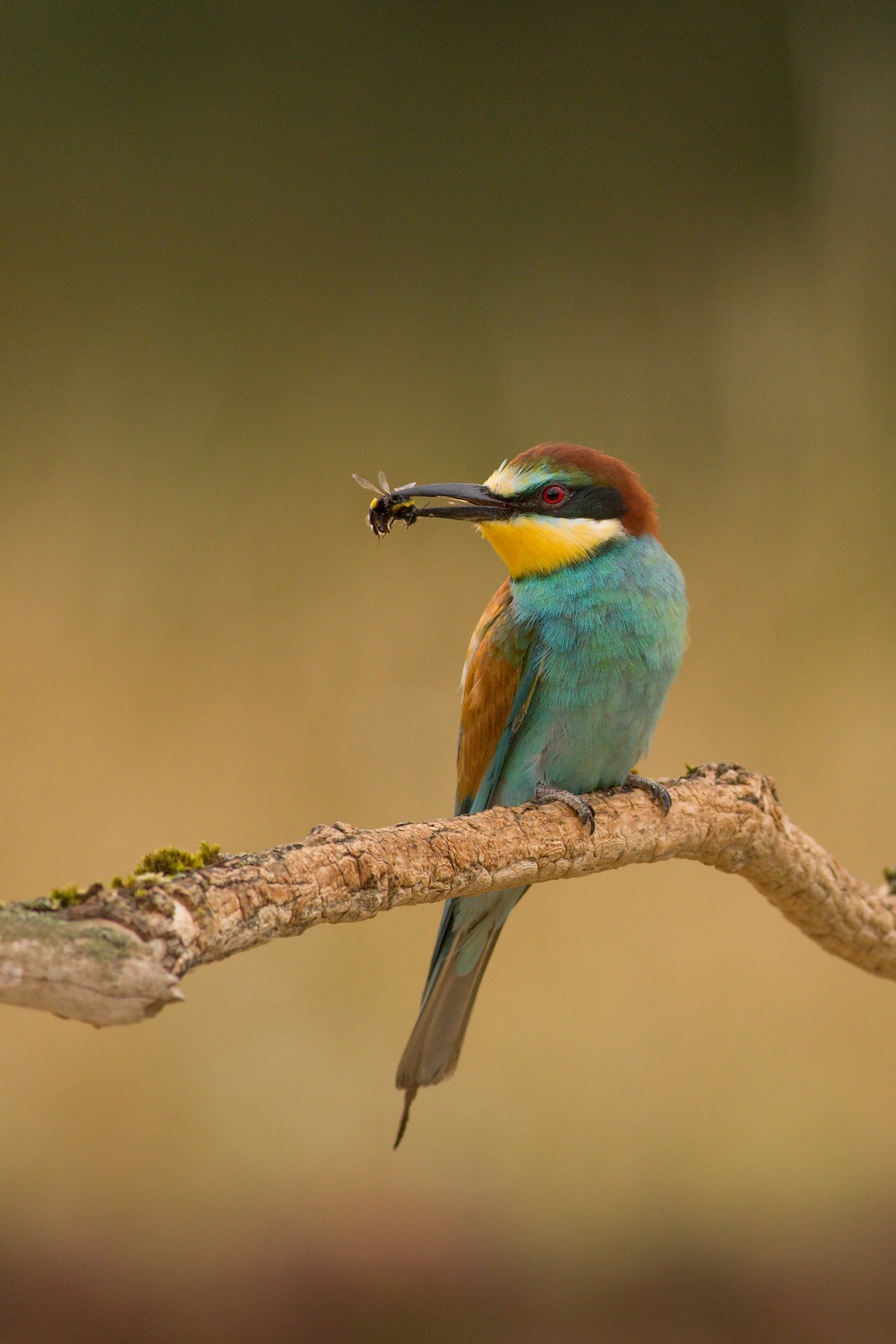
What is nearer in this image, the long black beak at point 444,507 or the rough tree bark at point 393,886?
the rough tree bark at point 393,886

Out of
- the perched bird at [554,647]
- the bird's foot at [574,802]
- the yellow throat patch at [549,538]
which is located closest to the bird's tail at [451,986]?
the perched bird at [554,647]

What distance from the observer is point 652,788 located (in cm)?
157

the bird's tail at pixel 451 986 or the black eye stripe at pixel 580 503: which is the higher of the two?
the black eye stripe at pixel 580 503

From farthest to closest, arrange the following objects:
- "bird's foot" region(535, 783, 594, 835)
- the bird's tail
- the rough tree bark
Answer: the bird's tail → "bird's foot" region(535, 783, 594, 835) → the rough tree bark

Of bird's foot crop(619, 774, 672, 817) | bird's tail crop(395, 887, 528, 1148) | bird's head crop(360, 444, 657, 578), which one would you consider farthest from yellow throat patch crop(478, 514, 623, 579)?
bird's tail crop(395, 887, 528, 1148)

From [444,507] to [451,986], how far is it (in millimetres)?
734

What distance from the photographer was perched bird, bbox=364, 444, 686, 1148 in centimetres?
164

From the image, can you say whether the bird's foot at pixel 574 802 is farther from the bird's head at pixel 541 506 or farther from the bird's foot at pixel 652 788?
the bird's head at pixel 541 506

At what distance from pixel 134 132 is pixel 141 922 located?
245 centimetres

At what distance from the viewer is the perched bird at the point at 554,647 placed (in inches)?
64.5

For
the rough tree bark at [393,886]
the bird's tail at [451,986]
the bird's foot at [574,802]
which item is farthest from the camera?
the bird's tail at [451,986]

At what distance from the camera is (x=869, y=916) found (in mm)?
1717

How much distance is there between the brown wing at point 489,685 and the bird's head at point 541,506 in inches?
3.9

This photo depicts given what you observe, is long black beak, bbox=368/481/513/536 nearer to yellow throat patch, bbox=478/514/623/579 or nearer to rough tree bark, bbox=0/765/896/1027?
yellow throat patch, bbox=478/514/623/579
